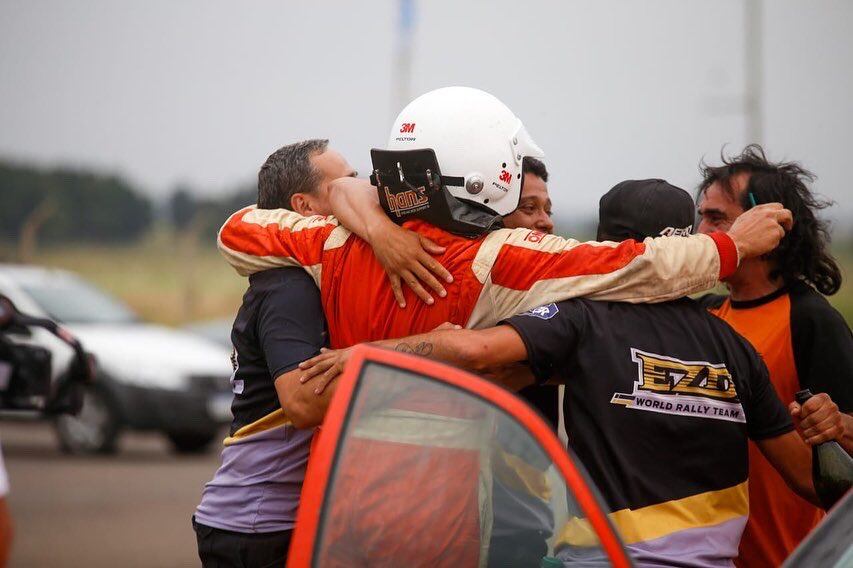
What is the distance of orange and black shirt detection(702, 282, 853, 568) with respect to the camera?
10.4 feet

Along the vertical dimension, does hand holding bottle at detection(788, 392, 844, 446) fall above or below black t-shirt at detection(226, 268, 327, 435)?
below

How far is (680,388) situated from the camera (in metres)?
2.57

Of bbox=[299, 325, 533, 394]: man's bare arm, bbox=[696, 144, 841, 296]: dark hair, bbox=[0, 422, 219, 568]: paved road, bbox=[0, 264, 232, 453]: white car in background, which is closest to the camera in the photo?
bbox=[299, 325, 533, 394]: man's bare arm

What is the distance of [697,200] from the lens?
3.67 m

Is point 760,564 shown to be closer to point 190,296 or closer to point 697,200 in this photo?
point 697,200

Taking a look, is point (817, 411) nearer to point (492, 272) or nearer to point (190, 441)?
point (492, 272)

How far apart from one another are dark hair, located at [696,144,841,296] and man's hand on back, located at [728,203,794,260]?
53 cm

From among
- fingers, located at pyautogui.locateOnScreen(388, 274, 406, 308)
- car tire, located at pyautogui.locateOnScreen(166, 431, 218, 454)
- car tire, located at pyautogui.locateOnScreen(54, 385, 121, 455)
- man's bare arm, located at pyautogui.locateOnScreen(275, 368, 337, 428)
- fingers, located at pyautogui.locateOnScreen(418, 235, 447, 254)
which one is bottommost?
car tire, located at pyautogui.locateOnScreen(166, 431, 218, 454)

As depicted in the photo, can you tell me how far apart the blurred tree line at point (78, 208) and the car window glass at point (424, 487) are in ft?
49.3

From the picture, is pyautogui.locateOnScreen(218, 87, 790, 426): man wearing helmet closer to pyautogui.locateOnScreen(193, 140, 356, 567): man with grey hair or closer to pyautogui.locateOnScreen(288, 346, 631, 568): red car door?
pyautogui.locateOnScreen(193, 140, 356, 567): man with grey hair

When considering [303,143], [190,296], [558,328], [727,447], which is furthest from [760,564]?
[190,296]

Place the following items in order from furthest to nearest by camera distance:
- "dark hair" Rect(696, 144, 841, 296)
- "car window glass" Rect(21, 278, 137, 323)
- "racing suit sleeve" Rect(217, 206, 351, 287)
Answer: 1. "car window glass" Rect(21, 278, 137, 323)
2. "dark hair" Rect(696, 144, 841, 296)
3. "racing suit sleeve" Rect(217, 206, 351, 287)

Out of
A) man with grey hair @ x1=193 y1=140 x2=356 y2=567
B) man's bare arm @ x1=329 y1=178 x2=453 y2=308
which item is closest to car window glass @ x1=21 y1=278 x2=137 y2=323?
man with grey hair @ x1=193 y1=140 x2=356 y2=567

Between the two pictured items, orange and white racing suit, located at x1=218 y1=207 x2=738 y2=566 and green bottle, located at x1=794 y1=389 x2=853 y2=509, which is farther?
green bottle, located at x1=794 y1=389 x2=853 y2=509
